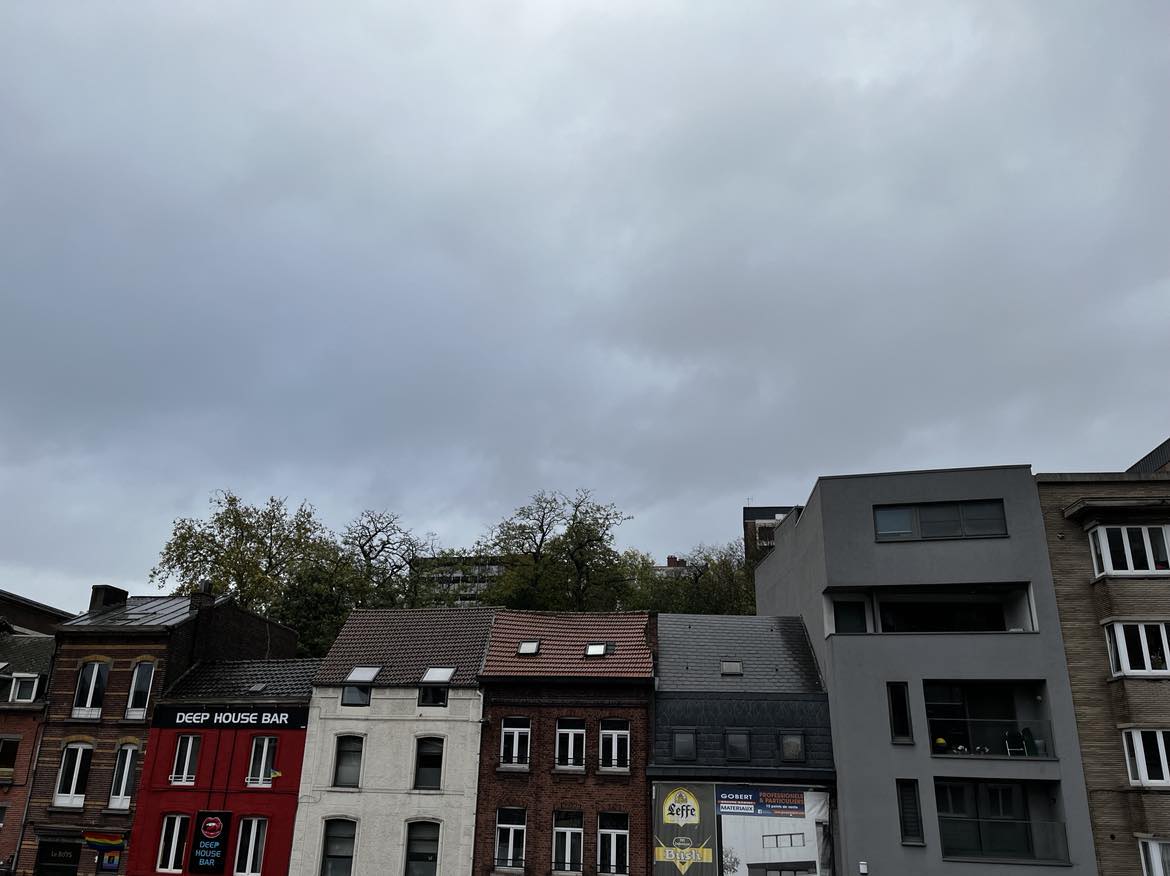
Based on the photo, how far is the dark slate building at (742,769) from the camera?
1124 inches

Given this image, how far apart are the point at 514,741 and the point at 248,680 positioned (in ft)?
38.8

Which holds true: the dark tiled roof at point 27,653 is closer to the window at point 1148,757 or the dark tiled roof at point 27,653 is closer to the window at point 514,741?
the window at point 514,741

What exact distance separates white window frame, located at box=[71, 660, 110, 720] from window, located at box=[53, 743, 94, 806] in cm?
118

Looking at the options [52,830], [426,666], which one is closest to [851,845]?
[426,666]

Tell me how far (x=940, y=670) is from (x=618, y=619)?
40.2 feet

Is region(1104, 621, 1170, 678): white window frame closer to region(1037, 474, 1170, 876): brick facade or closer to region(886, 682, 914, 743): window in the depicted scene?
region(1037, 474, 1170, 876): brick facade

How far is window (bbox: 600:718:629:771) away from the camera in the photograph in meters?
30.6

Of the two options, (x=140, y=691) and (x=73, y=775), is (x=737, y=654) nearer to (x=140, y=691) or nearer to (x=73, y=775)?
(x=140, y=691)

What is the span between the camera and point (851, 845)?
2775cm

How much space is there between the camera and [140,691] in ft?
113

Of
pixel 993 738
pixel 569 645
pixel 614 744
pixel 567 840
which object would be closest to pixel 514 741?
pixel 614 744

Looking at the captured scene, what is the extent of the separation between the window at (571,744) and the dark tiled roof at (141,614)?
16.8 m

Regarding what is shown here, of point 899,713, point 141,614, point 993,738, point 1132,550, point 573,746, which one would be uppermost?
point 1132,550

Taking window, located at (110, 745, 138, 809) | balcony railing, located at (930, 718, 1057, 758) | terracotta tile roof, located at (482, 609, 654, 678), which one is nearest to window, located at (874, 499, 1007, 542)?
balcony railing, located at (930, 718, 1057, 758)
